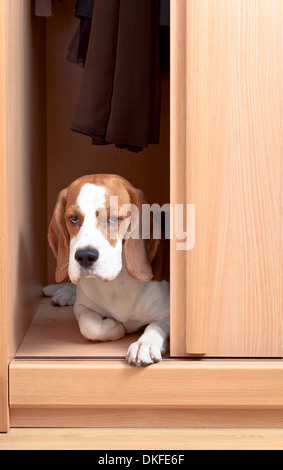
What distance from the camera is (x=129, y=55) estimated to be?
1801mm

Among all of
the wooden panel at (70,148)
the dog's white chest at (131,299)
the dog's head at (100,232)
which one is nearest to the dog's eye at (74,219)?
the dog's head at (100,232)

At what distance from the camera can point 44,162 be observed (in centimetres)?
229

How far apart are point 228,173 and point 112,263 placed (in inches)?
14.9

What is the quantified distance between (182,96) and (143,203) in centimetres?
36

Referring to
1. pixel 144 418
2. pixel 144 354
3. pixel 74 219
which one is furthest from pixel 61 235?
pixel 144 418

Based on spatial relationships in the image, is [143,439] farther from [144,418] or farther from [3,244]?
[3,244]

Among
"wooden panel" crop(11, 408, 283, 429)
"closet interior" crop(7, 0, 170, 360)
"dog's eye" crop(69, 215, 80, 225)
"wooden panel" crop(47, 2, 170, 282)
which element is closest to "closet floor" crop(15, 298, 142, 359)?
"closet interior" crop(7, 0, 170, 360)

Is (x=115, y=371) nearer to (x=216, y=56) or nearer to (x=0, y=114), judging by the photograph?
(x=0, y=114)

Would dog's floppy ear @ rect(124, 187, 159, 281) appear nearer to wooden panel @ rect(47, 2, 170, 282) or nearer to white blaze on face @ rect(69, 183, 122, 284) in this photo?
white blaze on face @ rect(69, 183, 122, 284)

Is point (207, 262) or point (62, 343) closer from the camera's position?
point (207, 262)

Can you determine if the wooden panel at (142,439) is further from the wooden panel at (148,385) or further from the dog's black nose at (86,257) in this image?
the dog's black nose at (86,257)
